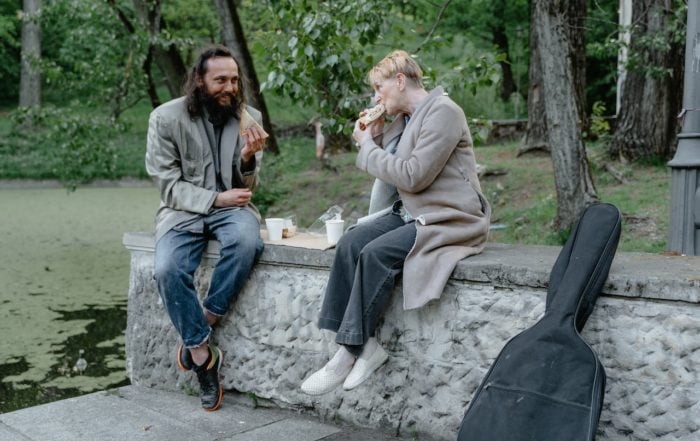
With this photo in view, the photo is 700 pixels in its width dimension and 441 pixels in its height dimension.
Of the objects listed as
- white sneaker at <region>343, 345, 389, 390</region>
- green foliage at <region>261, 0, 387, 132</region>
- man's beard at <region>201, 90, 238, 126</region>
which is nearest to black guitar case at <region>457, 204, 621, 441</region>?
white sneaker at <region>343, 345, 389, 390</region>

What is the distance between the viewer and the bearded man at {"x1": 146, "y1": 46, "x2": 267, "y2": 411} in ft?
11.8

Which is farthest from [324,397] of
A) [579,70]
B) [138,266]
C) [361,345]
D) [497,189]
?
[579,70]

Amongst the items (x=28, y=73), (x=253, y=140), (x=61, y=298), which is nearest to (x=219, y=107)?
(x=253, y=140)

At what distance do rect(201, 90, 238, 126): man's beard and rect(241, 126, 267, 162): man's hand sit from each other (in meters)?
0.17

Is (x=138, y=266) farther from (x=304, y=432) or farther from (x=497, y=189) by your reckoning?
(x=497, y=189)

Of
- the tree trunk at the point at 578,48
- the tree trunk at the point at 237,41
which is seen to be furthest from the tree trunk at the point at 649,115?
the tree trunk at the point at 237,41

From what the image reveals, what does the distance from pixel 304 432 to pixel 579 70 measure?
6.60 m

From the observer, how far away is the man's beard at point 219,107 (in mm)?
3859

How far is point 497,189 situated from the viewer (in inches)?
348

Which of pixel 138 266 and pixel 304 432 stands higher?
pixel 138 266

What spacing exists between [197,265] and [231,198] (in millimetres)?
329

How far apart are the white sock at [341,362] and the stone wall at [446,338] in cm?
19

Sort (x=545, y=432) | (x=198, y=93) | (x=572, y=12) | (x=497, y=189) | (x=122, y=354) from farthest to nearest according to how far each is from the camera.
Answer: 1. (x=497, y=189)
2. (x=572, y=12)
3. (x=122, y=354)
4. (x=198, y=93)
5. (x=545, y=432)

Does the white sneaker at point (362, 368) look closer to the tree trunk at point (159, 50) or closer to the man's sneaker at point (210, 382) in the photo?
the man's sneaker at point (210, 382)
